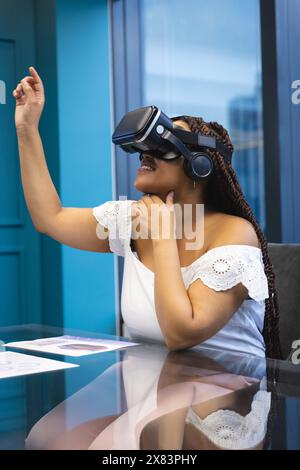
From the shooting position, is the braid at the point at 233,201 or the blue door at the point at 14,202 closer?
the braid at the point at 233,201

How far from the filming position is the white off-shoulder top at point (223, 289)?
47.7 inches

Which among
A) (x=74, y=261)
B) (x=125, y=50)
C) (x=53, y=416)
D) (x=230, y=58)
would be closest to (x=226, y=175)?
(x=53, y=416)

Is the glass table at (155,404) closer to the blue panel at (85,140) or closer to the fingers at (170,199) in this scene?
the fingers at (170,199)

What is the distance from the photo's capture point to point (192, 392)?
81 centimetres

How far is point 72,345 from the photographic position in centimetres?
122

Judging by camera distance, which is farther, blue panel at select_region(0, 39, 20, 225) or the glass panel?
blue panel at select_region(0, 39, 20, 225)

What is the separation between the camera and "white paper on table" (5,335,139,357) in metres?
1.15

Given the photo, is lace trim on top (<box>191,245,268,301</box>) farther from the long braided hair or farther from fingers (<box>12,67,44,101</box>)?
fingers (<box>12,67,44,101</box>)

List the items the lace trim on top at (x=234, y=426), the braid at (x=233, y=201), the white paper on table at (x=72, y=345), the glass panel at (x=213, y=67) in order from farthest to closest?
the glass panel at (x=213, y=67) < the braid at (x=233, y=201) < the white paper on table at (x=72, y=345) < the lace trim on top at (x=234, y=426)

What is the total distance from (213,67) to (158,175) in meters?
1.71

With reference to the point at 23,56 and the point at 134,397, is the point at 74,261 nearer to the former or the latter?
the point at 23,56
